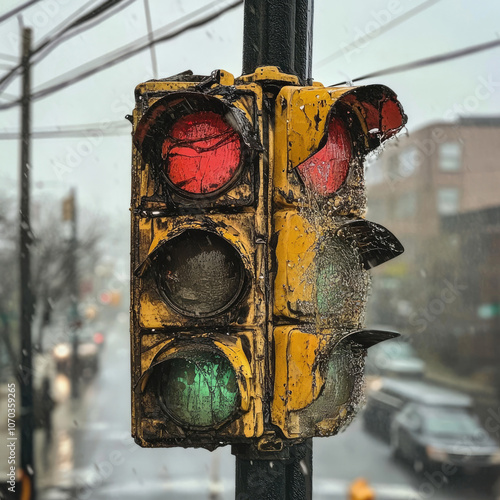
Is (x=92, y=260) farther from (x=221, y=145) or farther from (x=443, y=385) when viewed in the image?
(x=221, y=145)

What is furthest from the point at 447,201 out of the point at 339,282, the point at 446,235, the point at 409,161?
the point at 339,282

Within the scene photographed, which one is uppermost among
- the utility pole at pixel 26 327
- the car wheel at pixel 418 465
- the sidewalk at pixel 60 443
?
the utility pole at pixel 26 327

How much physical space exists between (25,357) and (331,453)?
10352mm

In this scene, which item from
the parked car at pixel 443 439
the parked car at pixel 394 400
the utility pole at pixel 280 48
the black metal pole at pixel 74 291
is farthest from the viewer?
the black metal pole at pixel 74 291

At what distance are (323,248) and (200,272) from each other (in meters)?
0.46

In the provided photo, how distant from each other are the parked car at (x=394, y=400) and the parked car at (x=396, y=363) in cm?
647

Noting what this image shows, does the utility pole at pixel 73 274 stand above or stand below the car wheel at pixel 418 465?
above

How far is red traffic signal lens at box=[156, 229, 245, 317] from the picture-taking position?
2299mm

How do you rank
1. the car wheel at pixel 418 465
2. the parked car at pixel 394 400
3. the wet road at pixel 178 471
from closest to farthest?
the wet road at pixel 178 471 < the car wheel at pixel 418 465 < the parked car at pixel 394 400

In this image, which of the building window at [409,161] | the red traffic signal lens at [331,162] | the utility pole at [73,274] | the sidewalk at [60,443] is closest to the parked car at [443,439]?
the sidewalk at [60,443]

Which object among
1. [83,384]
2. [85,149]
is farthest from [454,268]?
[85,149]

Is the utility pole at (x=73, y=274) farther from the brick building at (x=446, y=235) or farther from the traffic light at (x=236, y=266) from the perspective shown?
the traffic light at (x=236, y=266)

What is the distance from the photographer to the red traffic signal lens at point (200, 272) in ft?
7.54

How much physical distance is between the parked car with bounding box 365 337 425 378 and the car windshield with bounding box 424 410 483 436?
40.8ft
